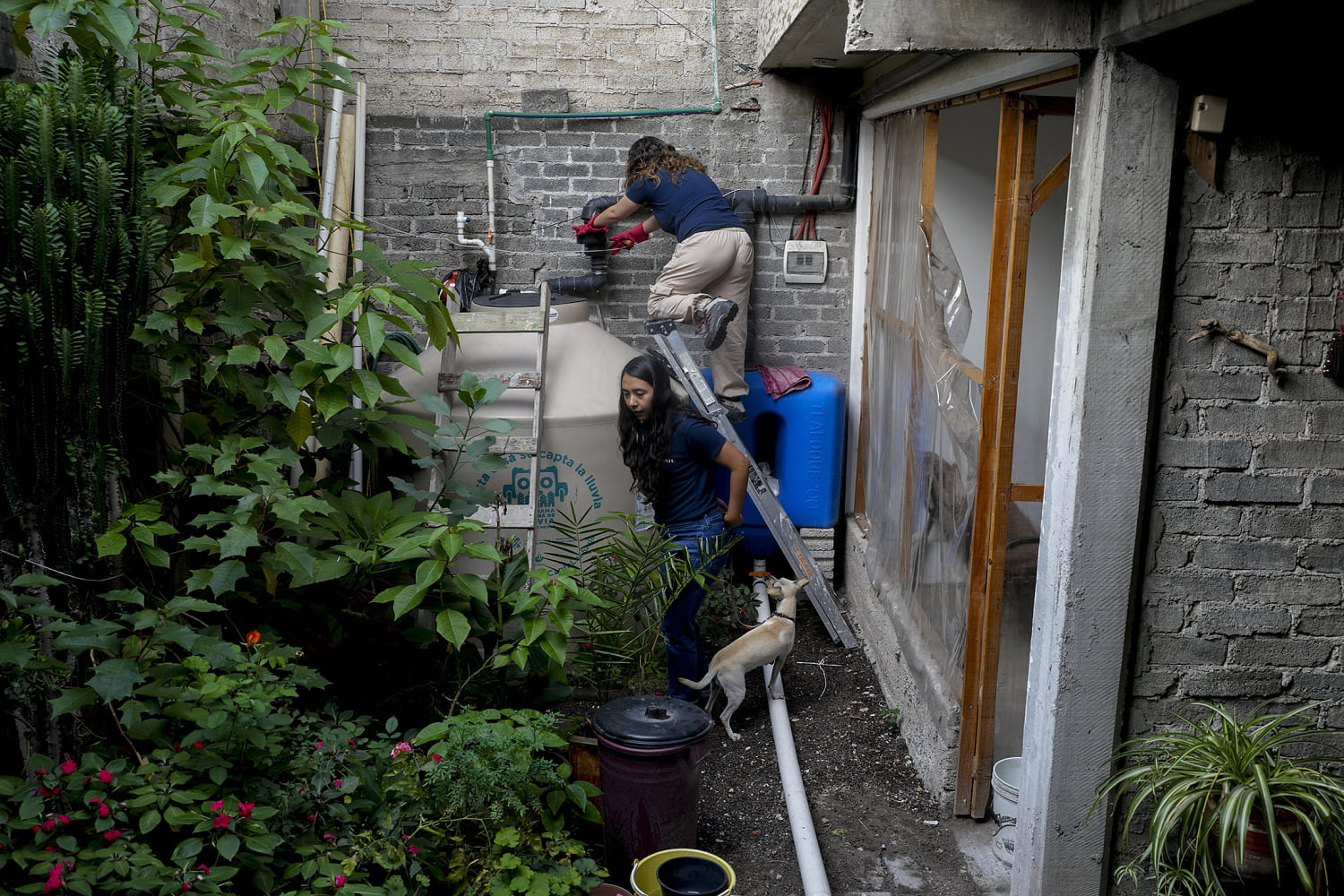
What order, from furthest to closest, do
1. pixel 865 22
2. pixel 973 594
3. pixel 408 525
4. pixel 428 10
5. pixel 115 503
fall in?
pixel 428 10 < pixel 973 594 < pixel 408 525 < pixel 115 503 < pixel 865 22

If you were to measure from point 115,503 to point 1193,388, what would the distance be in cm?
296

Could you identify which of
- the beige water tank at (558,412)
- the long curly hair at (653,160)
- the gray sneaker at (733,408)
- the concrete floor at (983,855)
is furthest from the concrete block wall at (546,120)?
the concrete floor at (983,855)

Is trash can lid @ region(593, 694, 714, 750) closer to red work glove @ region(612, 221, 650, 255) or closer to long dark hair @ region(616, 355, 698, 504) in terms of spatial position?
long dark hair @ region(616, 355, 698, 504)

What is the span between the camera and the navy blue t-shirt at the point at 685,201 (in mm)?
5438

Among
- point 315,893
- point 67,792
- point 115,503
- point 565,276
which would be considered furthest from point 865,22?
point 565,276

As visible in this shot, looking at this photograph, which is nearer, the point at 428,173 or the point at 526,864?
the point at 526,864

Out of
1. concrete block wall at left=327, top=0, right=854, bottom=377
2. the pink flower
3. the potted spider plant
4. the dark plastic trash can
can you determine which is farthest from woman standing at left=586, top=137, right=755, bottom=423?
the pink flower

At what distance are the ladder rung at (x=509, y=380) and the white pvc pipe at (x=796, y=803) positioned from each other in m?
1.70

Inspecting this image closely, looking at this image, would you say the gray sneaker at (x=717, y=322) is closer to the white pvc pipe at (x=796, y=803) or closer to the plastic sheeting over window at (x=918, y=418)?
the plastic sheeting over window at (x=918, y=418)

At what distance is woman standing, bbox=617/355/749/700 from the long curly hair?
1.54 metres

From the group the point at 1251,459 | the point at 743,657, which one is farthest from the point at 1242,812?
the point at 743,657

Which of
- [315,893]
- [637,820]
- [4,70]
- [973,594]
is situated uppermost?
[4,70]

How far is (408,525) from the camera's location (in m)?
3.20

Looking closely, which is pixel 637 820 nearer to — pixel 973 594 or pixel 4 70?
pixel 973 594
